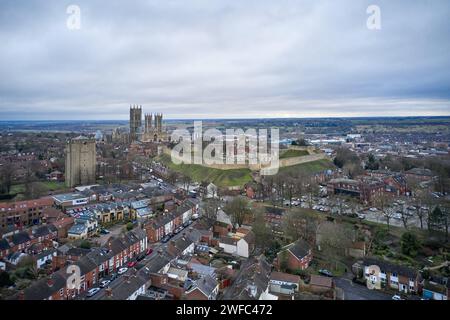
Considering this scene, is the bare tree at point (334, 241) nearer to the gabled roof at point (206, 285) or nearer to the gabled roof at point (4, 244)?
the gabled roof at point (206, 285)

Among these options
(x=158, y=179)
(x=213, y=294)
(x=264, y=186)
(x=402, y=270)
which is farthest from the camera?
(x=158, y=179)

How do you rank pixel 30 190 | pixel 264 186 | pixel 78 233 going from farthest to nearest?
pixel 264 186 → pixel 30 190 → pixel 78 233

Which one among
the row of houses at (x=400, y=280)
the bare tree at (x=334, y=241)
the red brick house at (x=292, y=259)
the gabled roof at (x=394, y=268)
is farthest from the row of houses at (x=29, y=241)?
the gabled roof at (x=394, y=268)

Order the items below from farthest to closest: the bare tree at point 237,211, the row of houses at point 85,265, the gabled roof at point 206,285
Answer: the bare tree at point 237,211, the gabled roof at point 206,285, the row of houses at point 85,265

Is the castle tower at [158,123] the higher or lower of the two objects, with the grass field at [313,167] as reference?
higher

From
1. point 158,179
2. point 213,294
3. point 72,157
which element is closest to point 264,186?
point 158,179

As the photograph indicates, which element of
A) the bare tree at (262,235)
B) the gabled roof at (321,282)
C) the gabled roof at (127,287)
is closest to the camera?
the gabled roof at (127,287)
